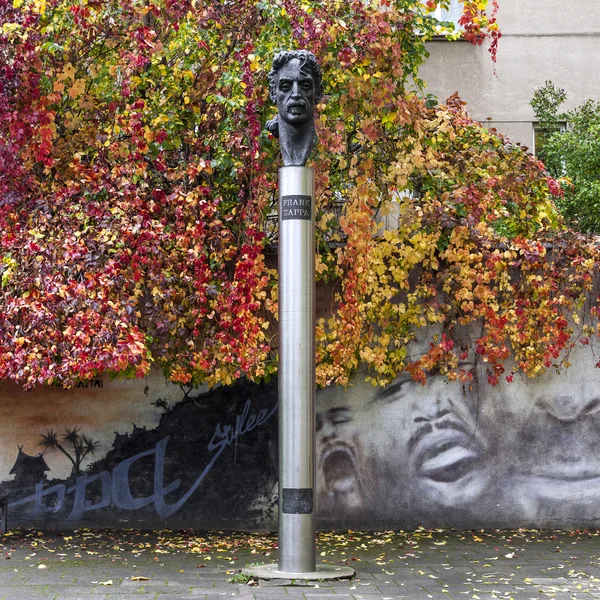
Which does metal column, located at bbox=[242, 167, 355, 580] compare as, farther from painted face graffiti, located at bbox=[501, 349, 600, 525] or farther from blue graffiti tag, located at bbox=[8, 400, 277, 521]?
painted face graffiti, located at bbox=[501, 349, 600, 525]

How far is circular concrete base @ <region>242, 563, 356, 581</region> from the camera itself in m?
7.15

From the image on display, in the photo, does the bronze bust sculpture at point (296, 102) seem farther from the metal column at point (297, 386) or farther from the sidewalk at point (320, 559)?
the sidewalk at point (320, 559)

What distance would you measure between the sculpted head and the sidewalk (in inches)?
139

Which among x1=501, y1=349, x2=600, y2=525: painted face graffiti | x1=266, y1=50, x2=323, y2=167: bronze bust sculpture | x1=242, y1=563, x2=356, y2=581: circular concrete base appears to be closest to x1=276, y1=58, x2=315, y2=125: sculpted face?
x1=266, y1=50, x2=323, y2=167: bronze bust sculpture

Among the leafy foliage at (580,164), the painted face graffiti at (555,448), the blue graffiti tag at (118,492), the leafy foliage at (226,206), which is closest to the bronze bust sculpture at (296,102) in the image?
the leafy foliage at (226,206)

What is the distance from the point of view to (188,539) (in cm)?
941

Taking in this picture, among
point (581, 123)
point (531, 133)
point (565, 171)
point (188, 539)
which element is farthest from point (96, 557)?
point (531, 133)

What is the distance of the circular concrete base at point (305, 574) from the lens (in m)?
7.15

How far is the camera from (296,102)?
7449mm

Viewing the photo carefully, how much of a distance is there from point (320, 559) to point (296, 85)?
3.97 m

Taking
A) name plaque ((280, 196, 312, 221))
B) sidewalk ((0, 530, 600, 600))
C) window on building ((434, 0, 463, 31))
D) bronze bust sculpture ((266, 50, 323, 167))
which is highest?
window on building ((434, 0, 463, 31))

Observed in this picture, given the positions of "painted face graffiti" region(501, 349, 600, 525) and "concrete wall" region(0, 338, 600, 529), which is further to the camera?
"painted face graffiti" region(501, 349, 600, 525)

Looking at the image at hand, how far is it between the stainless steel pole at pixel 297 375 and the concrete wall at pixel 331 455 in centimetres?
274

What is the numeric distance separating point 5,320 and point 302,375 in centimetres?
274
